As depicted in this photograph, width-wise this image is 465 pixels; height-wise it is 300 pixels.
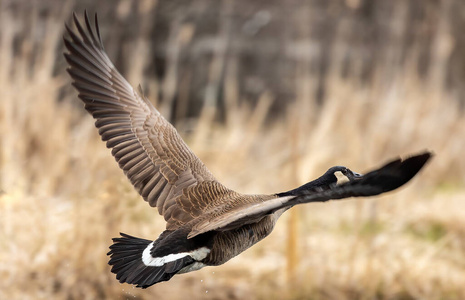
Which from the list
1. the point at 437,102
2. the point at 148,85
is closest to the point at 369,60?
the point at 437,102

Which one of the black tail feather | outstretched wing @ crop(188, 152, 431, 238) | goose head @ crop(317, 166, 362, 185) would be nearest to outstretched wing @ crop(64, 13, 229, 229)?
the black tail feather

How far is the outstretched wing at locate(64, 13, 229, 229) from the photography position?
11.2 feet

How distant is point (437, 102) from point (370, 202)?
3.05 metres

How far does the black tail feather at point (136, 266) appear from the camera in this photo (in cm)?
276

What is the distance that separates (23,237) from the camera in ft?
14.6

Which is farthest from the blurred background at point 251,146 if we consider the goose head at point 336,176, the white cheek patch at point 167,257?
the goose head at point 336,176

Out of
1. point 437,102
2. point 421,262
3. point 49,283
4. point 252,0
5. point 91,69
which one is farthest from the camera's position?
point 252,0

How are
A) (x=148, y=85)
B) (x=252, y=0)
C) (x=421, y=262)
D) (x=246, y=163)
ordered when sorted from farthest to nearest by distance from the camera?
(x=252, y=0) → (x=148, y=85) → (x=246, y=163) → (x=421, y=262)

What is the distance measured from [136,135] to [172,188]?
435 mm

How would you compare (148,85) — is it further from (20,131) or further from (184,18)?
(20,131)

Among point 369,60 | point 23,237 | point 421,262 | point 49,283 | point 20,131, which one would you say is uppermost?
point 369,60

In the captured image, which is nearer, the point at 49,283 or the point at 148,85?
the point at 49,283

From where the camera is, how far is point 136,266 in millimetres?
2891

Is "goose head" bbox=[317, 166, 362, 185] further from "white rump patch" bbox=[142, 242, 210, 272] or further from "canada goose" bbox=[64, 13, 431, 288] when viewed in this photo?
"white rump patch" bbox=[142, 242, 210, 272]
